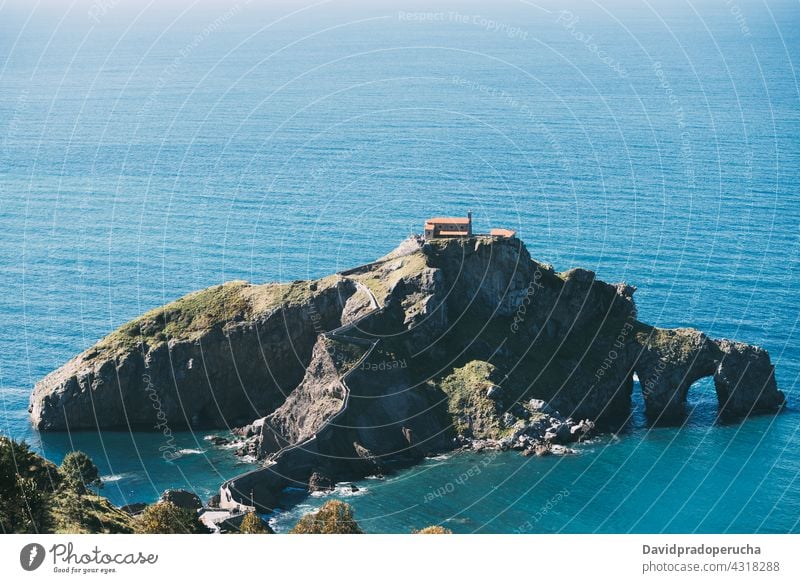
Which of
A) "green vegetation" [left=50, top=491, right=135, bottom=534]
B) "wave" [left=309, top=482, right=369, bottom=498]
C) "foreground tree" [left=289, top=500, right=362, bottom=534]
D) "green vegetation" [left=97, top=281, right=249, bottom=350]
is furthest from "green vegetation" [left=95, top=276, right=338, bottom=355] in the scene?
"foreground tree" [left=289, top=500, right=362, bottom=534]

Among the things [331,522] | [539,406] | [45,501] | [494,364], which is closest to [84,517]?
[45,501]

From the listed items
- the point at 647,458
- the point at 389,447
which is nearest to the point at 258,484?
the point at 389,447

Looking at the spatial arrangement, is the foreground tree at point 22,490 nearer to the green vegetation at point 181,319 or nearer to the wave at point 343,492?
the wave at point 343,492

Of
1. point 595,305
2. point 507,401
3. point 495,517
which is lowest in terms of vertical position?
point 495,517

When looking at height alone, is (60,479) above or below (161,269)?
below

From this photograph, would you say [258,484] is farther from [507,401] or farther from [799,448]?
[799,448]

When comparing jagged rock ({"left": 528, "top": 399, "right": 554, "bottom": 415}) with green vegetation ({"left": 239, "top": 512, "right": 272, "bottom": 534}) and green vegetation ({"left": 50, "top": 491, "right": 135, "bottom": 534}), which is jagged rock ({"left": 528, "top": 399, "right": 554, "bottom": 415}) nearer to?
green vegetation ({"left": 239, "top": 512, "right": 272, "bottom": 534})

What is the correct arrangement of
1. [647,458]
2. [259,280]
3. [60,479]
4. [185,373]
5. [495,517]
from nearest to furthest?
[60,479] < [495,517] < [647,458] < [185,373] < [259,280]
